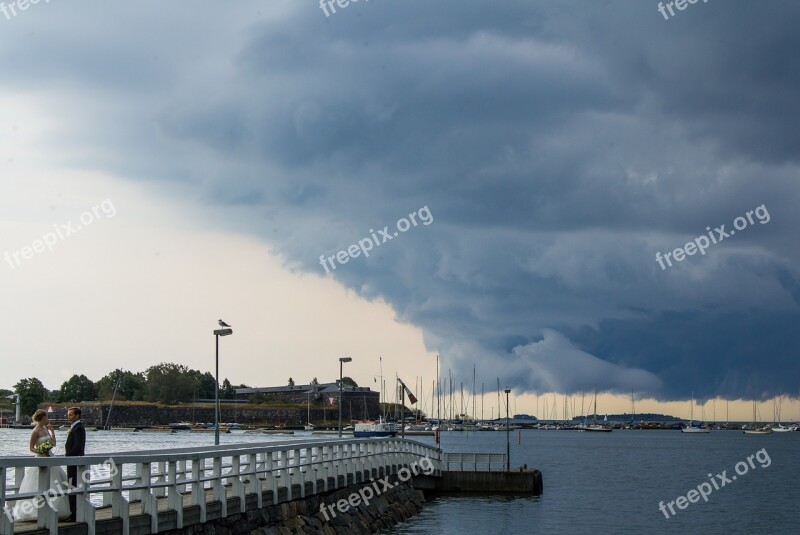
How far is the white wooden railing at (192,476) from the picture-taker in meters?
17.8

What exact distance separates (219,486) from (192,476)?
0.69 meters

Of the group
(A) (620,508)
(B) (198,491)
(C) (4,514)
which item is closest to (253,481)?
(B) (198,491)

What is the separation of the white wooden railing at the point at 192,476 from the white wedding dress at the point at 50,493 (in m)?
0.19

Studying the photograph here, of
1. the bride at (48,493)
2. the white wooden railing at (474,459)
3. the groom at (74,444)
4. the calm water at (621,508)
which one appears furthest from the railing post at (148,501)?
the white wooden railing at (474,459)

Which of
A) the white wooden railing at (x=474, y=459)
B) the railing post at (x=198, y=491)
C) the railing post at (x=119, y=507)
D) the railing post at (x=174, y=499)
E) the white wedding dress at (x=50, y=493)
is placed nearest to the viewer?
the white wedding dress at (x=50, y=493)

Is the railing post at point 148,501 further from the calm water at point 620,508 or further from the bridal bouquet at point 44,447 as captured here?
the calm water at point 620,508

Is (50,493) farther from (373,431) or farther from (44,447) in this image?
(373,431)

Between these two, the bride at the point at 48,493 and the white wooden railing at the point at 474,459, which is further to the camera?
the white wooden railing at the point at 474,459

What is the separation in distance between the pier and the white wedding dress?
0.60 ft

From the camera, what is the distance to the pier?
728 inches

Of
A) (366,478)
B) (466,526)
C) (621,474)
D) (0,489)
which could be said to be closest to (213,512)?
(0,489)

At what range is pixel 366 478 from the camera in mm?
43312

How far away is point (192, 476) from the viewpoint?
25.5 m

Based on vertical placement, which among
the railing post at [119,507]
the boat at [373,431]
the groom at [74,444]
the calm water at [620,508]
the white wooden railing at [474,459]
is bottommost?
the boat at [373,431]
